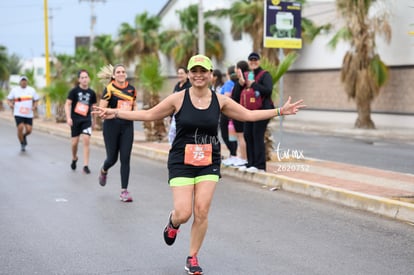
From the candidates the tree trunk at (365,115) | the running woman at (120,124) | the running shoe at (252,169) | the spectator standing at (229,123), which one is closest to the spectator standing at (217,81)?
the spectator standing at (229,123)

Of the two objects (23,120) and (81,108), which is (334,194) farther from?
(23,120)

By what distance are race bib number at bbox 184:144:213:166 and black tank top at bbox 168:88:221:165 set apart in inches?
1.4

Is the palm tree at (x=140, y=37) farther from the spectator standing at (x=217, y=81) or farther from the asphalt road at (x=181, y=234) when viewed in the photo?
the asphalt road at (x=181, y=234)

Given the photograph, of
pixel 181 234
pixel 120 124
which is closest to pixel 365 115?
pixel 120 124

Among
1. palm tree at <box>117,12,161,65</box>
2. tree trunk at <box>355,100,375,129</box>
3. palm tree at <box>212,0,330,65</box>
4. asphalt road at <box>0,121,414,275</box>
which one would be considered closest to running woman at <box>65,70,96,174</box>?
asphalt road at <box>0,121,414,275</box>

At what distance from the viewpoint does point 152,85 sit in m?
17.2

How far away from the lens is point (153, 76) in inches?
681

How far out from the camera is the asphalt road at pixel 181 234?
19.5 ft

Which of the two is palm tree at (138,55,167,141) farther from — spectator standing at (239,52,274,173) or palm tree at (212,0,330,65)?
palm tree at (212,0,330,65)

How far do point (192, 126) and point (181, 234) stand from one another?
196cm

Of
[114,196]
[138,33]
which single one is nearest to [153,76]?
[114,196]

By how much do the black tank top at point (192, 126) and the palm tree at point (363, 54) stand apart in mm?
18116

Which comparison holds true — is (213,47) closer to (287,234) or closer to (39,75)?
(287,234)

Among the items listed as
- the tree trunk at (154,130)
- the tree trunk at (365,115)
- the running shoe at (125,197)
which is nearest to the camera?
the running shoe at (125,197)
